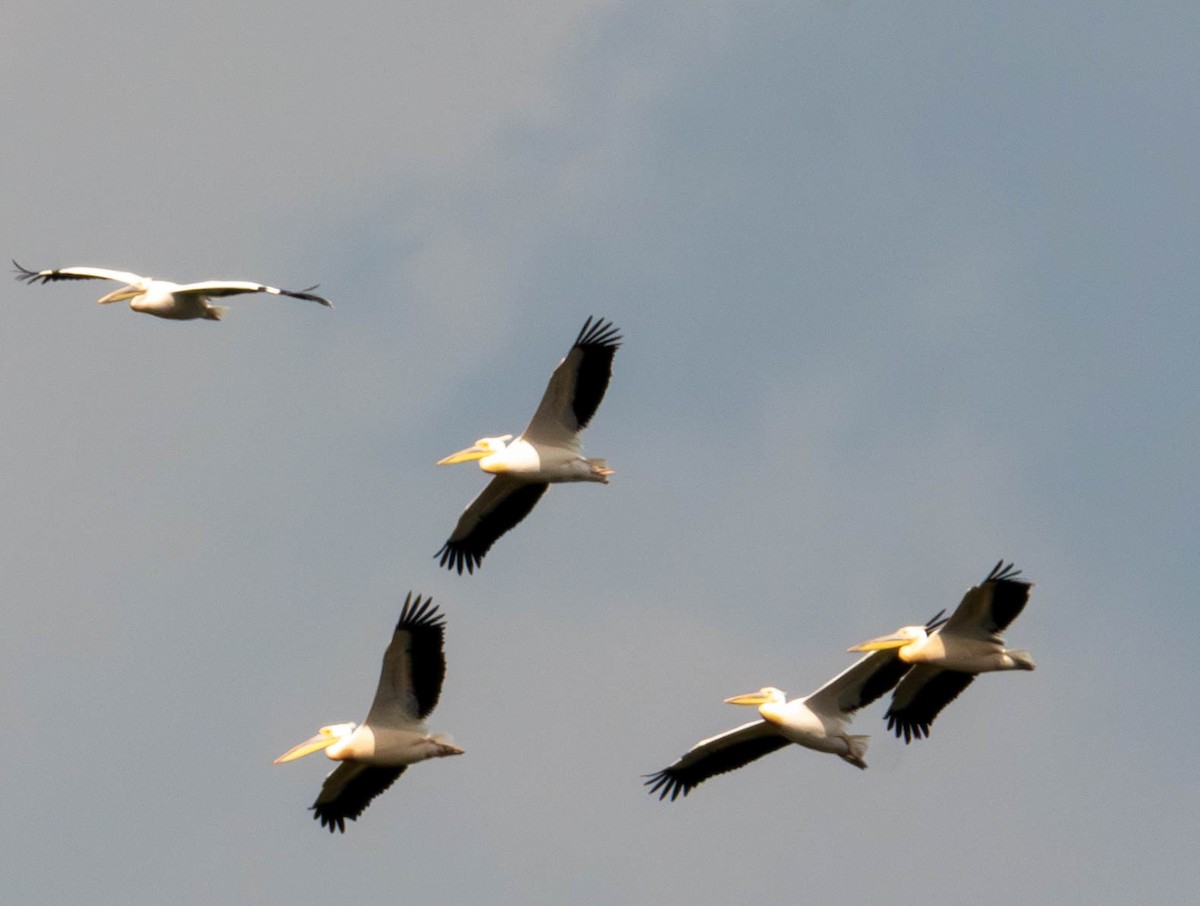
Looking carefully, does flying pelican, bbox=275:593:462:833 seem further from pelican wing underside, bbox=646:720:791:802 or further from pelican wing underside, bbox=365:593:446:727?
pelican wing underside, bbox=646:720:791:802

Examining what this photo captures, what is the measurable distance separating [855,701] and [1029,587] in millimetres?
2457

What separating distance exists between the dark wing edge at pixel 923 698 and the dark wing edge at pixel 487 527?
13.8 ft

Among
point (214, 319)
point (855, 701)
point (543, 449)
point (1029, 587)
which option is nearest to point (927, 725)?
point (855, 701)

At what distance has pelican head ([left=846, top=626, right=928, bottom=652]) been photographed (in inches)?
1000

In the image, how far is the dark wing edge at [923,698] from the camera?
25.8 meters

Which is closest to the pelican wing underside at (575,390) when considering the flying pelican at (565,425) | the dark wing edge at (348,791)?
the flying pelican at (565,425)

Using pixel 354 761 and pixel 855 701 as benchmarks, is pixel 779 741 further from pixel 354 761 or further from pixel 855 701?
pixel 354 761

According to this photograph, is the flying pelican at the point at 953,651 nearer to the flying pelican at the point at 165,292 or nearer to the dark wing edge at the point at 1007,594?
the dark wing edge at the point at 1007,594

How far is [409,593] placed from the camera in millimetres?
23656

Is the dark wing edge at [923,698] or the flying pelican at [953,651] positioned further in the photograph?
the dark wing edge at [923,698]

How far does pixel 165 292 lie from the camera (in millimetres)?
26812

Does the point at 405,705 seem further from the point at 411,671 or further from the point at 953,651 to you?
the point at 953,651

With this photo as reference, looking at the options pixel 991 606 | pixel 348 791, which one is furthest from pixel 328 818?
pixel 991 606

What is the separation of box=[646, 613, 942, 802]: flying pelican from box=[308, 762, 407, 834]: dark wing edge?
9.88ft
